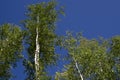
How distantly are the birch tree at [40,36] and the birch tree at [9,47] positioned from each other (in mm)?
993

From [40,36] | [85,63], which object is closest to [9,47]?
[40,36]

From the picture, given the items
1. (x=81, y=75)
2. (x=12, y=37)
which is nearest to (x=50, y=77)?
(x=81, y=75)

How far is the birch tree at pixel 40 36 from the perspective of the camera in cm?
4056

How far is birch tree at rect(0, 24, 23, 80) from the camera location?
4012 centimetres

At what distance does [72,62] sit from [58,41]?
10.5 ft

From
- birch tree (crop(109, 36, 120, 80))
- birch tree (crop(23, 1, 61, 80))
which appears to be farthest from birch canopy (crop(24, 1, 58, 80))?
birch tree (crop(109, 36, 120, 80))

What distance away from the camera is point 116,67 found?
41.8 metres

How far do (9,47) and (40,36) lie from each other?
12.4 feet

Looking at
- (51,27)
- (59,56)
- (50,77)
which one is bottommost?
(50,77)

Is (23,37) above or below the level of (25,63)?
above

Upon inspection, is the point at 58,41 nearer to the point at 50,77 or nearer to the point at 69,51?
the point at 69,51

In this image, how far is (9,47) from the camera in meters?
41.4

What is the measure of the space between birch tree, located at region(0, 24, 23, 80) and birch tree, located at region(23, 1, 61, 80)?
993mm

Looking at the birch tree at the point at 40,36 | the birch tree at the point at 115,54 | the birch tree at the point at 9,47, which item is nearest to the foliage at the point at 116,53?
the birch tree at the point at 115,54
